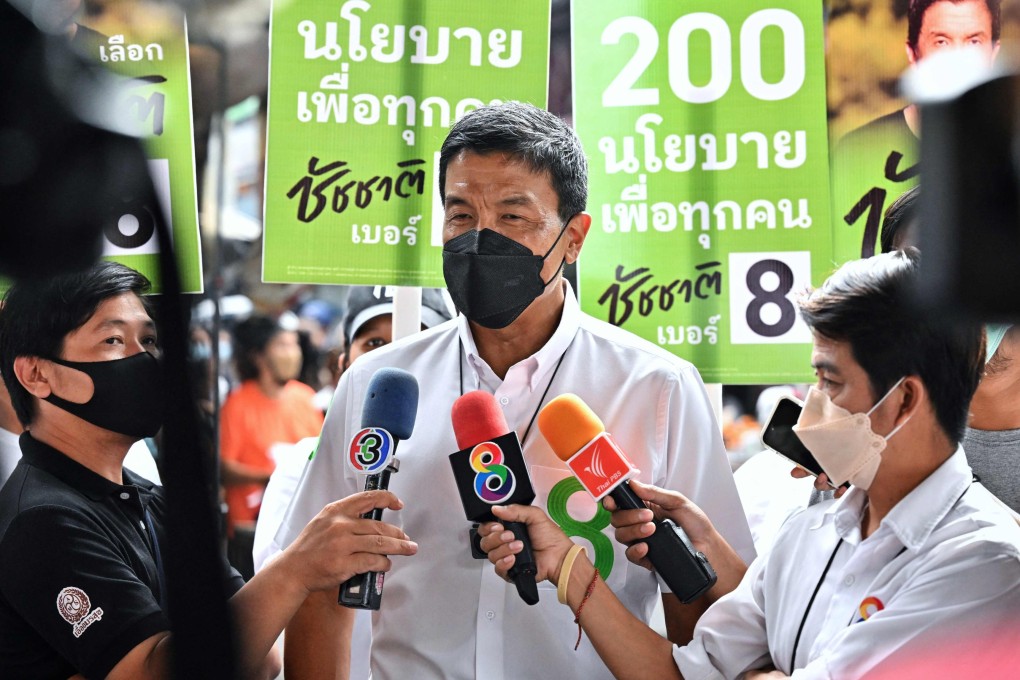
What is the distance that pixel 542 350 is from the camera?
2.48m

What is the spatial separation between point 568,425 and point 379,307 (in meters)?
1.97

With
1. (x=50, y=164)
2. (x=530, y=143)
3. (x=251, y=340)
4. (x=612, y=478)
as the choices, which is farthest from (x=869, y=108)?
(x=251, y=340)

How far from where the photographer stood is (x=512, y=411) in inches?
97.0

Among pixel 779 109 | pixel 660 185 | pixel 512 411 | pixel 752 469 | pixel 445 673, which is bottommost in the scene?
pixel 445 673

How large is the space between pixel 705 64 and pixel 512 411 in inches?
59.1

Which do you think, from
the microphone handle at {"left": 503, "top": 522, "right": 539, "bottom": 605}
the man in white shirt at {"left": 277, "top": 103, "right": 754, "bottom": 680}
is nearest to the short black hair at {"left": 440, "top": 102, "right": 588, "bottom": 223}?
the man in white shirt at {"left": 277, "top": 103, "right": 754, "bottom": 680}

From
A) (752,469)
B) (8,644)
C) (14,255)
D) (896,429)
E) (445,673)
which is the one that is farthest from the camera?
(752,469)

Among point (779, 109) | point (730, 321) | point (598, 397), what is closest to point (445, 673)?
point (598, 397)

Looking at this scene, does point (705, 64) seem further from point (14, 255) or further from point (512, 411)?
point (14, 255)

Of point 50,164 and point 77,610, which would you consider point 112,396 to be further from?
point 50,164

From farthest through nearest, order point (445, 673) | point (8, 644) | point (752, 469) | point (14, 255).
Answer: point (752, 469) < point (445, 673) < point (8, 644) < point (14, 255)

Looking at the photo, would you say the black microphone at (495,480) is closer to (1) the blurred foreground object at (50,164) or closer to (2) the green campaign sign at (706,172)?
(2) the green campaign sign at (706,172)

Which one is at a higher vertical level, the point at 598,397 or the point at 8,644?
the point at 598,397

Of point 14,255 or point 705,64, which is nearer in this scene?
point 14,255
